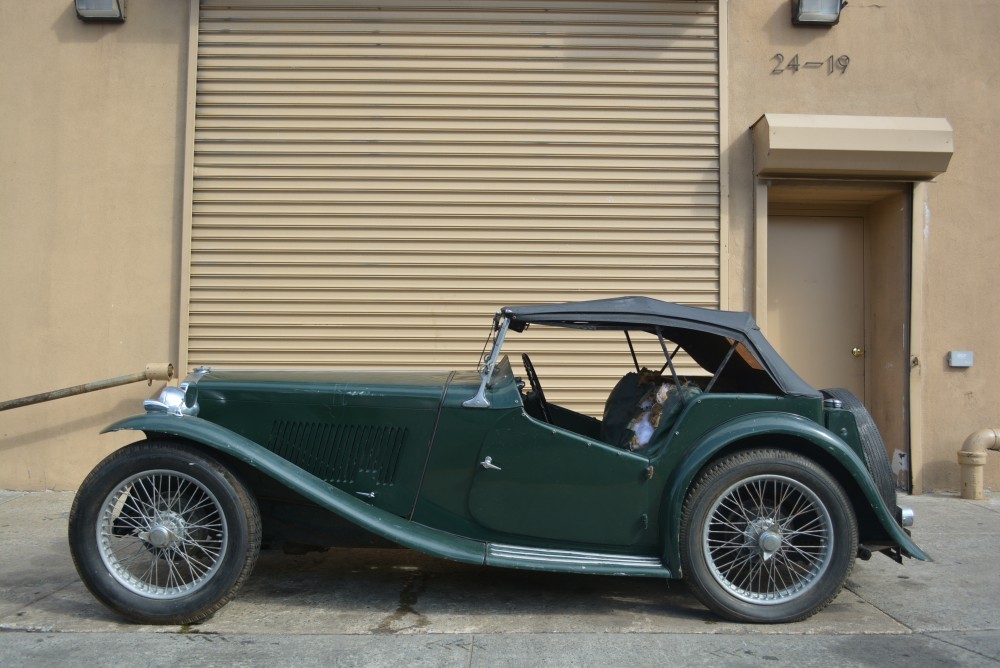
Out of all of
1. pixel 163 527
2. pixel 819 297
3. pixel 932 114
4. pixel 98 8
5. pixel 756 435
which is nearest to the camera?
pixel 163 527

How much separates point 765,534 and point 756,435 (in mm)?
473

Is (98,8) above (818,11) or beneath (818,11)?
beneath

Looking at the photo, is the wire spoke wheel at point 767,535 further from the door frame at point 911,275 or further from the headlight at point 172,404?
the door frame at point 911,275

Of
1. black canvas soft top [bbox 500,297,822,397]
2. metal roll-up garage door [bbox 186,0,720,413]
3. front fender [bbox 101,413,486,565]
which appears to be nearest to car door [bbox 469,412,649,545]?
front fender [bbox 101,413,486,565]

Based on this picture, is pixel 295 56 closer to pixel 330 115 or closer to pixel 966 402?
pixel 330 115

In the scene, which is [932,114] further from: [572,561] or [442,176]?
[572,561]

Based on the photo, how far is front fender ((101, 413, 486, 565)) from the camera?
3846 mm

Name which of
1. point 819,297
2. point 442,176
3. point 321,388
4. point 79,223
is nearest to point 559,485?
point 321,388

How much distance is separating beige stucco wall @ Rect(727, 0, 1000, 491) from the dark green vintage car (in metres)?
3.25

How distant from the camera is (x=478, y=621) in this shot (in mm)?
3930

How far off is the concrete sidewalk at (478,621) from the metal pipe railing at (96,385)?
1809 mm

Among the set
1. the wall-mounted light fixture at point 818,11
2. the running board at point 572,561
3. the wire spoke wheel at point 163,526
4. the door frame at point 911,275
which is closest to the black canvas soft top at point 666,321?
the running board at point 572,561

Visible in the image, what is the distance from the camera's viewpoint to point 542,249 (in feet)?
23.3

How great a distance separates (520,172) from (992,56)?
4.33 metres
